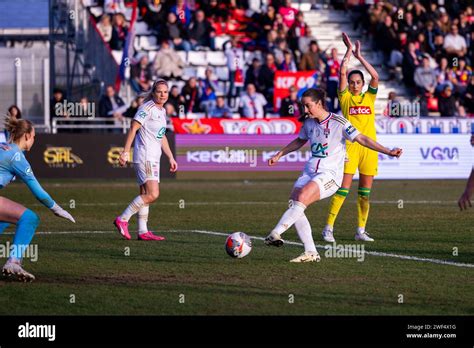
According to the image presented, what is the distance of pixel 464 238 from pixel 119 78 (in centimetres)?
1819

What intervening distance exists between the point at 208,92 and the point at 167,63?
1679 mm

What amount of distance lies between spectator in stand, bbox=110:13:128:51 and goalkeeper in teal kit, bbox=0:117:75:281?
21.2 metres

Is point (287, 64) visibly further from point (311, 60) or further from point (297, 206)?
point (297, 206)

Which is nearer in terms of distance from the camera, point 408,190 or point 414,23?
point 408,190

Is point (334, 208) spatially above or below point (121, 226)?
above

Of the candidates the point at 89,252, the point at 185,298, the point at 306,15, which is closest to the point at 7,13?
the point at 306,15

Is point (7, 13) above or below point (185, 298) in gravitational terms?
above

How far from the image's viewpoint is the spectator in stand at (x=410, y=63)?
34159 mm

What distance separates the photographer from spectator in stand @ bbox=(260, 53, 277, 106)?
3148cm

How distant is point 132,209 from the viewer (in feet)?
48.1

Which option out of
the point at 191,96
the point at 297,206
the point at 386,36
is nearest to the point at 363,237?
the point at 297,206

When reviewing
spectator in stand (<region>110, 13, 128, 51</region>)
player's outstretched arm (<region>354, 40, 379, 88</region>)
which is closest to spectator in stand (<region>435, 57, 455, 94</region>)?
spectator in stand (<region>110, 13, 128, 51</region>)
